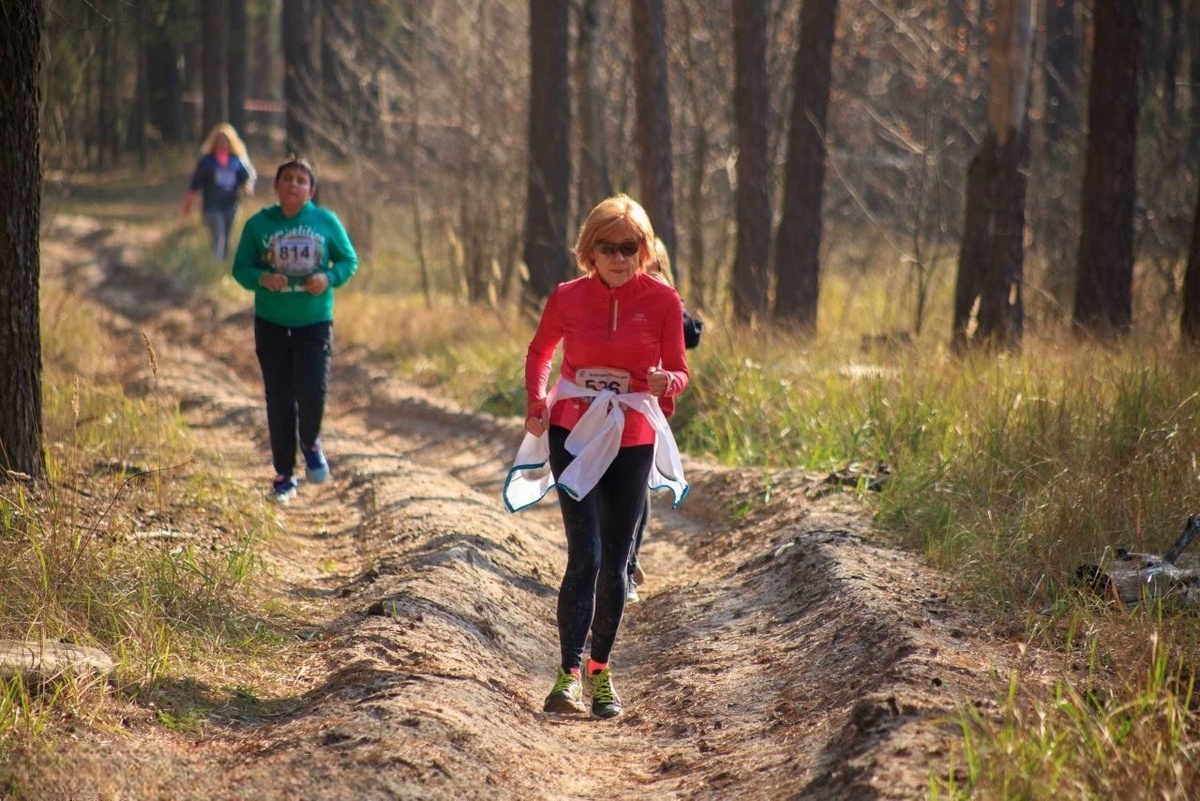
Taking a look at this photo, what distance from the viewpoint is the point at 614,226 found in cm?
504

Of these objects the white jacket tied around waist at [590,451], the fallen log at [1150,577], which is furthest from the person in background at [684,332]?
the fallen log at [1150,577]

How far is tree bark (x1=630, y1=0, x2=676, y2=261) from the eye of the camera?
14.5 metres

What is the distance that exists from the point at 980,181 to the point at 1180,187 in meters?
7.45

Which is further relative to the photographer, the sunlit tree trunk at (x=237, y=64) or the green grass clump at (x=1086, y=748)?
the sunlit tree trunk at (x=237, y=64)

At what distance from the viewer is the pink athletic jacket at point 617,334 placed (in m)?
5.15

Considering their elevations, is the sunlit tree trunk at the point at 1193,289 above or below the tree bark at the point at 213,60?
below

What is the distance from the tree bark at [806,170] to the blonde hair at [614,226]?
35.1 feet

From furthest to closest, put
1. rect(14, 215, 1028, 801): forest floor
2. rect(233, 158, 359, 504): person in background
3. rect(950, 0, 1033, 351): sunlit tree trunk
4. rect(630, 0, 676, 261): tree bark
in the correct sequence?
rect(630, 0, 676, 261): tree bark
rect(950, 0, 1033, 351): sunlit tree trunk
rect(233, 158, 359, 504): person in background
rect(14, 215, 1028, 801): forest floor

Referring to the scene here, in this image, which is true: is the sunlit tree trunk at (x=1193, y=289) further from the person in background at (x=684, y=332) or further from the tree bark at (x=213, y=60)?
the tree bark at (x=213, y=60)

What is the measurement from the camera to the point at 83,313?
15.6 metres

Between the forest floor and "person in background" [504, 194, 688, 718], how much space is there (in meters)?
0.39

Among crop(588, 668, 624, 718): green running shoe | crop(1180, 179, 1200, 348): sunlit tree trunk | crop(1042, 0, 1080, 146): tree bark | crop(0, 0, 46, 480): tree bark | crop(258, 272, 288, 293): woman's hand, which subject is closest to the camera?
crop(588, 668, 624, 718): green running shoe

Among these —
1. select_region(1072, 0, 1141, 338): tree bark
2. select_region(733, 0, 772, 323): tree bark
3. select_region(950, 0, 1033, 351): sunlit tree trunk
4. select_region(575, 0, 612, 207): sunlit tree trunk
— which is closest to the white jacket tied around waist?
select_region(950, 0, 1033, 351): sunlit tree trunk

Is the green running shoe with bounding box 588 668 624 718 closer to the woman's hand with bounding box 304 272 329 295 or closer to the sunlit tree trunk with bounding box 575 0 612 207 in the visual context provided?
the woman's hand with bounding box 304 272 329 295
